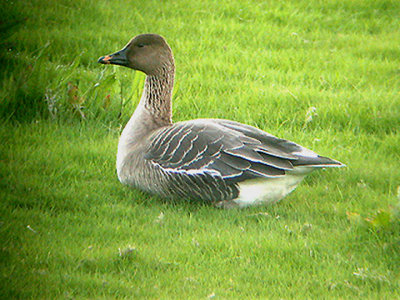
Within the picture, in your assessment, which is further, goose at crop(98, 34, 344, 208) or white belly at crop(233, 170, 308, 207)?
white belly at crop(233, 170, 308, 207)

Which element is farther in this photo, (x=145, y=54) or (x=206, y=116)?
(x=206, y=116)

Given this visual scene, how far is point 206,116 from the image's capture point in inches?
320

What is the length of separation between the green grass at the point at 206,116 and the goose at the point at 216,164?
17cm

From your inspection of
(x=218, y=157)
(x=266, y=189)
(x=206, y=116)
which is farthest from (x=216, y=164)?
(x=206, y=116)

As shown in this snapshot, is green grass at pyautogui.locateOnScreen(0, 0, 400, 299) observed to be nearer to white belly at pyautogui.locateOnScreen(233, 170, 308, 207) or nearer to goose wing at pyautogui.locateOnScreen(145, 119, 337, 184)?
white belly at pyautogui.locateOnScreen(233, 170, 308, 207)

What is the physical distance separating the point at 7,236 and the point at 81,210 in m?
0.94

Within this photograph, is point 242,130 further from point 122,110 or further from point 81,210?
point 122,110

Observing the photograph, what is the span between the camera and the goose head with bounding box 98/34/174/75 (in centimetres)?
675

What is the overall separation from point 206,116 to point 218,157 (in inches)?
88.0

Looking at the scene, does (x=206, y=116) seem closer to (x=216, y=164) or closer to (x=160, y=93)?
(x=160, y=93)

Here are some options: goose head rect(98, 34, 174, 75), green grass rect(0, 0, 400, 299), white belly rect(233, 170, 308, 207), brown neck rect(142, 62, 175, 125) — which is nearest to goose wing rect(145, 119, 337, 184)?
white belly rect(233, 170, 308, 207)

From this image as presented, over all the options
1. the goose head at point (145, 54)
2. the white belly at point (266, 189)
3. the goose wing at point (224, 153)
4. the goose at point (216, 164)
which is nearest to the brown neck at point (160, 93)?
the goose head at point (145, 54)

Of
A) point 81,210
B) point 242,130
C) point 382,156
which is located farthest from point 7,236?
point 382,156

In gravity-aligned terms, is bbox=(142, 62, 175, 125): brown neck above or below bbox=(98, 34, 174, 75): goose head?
below
